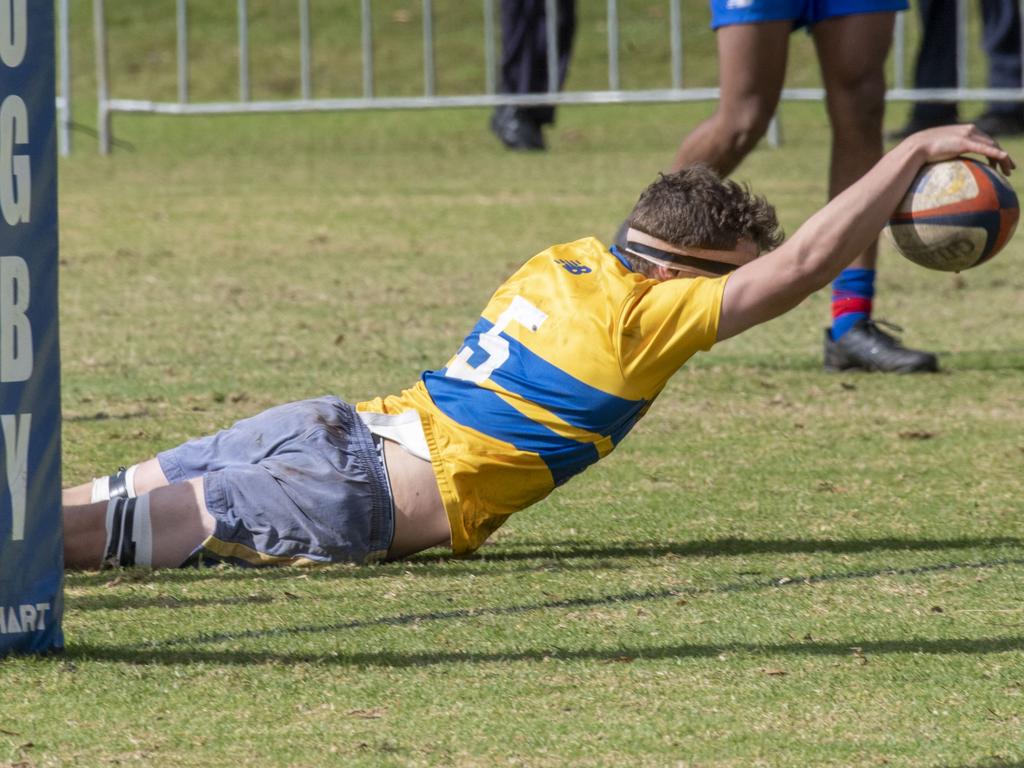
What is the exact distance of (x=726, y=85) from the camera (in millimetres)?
6348

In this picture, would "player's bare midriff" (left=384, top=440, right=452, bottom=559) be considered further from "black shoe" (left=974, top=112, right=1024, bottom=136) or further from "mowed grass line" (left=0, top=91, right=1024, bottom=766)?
"black shoe" (left=974, top=112, right=1024, bottom=136)

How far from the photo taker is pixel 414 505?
3998 millimetres

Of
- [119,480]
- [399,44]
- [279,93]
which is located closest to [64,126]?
[279,93]

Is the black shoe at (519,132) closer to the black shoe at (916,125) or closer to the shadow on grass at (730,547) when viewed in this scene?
the black shoe at (916,125)

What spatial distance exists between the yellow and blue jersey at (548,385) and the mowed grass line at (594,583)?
19 cm

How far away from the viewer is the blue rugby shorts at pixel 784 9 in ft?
20.4

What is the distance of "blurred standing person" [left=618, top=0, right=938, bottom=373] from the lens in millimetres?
6258

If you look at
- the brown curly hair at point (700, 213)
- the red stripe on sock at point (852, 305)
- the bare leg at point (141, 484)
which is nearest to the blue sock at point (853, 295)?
the red stripe on sock at point (852, 305)

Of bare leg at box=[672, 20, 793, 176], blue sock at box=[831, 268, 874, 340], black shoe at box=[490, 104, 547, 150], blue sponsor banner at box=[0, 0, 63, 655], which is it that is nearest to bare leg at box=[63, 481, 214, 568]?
blue sponsor banner at box=[0, 0, 63, 655]

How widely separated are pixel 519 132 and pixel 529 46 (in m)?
0.66

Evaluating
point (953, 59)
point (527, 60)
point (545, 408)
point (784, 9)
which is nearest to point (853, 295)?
point (784, 9)

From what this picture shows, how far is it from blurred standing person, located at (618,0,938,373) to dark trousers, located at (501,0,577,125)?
8.53 metres

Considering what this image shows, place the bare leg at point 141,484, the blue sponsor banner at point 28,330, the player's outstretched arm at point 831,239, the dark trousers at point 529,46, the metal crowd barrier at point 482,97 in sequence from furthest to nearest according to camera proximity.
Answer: the dark trousers at point 529,46, the metal crowd barrier at point 482,97, the bare leg at point 141,484, the player's outstretched arm at point 831,239, the blue sponsor banner at point 28,330

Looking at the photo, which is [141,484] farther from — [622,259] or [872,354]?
[872,354]
